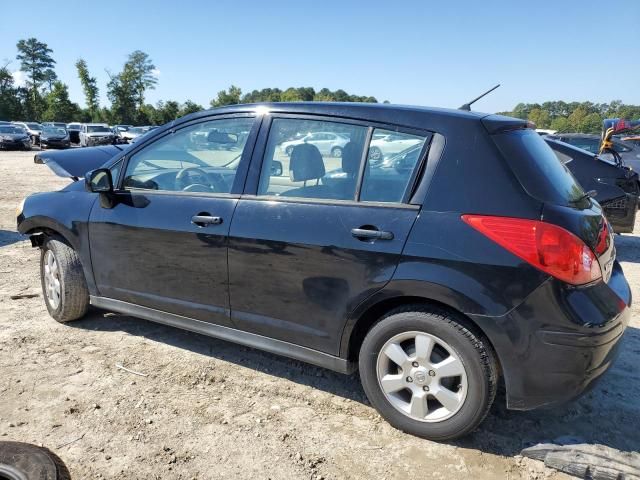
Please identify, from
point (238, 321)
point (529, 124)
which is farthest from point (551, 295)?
point (238, 321)

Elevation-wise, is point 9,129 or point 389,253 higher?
point 9,129

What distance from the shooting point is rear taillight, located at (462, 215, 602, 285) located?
7.22ft

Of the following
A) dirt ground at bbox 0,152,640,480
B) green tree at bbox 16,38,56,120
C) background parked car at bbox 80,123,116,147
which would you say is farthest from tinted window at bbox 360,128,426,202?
green tree at bbox 16,38,56,120

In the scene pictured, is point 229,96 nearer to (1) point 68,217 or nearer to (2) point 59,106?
(2) point 59,106

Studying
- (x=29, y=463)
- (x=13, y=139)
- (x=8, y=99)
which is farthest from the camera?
(x=8, y=99)

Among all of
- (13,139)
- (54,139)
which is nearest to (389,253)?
(13,139)

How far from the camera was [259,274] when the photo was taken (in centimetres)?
289

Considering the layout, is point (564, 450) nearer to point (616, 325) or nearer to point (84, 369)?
point (616, 325)

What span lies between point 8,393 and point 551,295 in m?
3.18

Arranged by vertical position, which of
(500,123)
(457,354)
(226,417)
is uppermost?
(500,123)

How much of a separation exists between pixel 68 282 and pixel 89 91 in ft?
247

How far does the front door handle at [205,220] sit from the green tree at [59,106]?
69.6 metres

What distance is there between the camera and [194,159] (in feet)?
11.4

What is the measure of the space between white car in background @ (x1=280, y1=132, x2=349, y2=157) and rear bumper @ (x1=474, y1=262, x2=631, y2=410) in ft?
4.02
